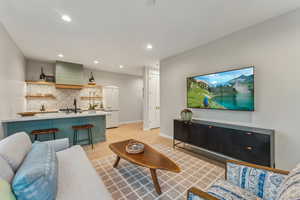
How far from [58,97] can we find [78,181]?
4.79 m

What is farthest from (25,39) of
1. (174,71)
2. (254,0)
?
(254,0)

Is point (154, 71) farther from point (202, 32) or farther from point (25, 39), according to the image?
point (25, 39)

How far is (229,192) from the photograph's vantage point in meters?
1.15

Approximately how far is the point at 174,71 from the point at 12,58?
417 cm

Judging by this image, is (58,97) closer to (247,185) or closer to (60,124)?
(60,124)

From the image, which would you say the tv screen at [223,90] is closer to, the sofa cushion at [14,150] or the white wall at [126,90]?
the sofa cushion at [14,150]

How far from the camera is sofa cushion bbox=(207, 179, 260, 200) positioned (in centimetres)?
109

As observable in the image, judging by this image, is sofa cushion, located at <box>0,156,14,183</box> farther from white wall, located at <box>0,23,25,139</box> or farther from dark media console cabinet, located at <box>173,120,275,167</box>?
dark media console cabinet, located at <box>173,120,275,167</box>

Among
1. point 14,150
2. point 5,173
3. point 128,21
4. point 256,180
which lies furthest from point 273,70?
point 14,150

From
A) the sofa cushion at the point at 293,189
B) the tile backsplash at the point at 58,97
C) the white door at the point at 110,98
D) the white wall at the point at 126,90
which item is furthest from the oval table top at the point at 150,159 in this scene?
the white wall at the point at 126,90

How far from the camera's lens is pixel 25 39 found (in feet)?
9.32

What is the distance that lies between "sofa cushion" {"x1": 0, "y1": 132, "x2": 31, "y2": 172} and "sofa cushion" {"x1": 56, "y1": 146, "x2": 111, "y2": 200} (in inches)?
15.7

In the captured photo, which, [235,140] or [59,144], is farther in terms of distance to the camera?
[235,140]

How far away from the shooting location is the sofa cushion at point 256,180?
3.63ft
